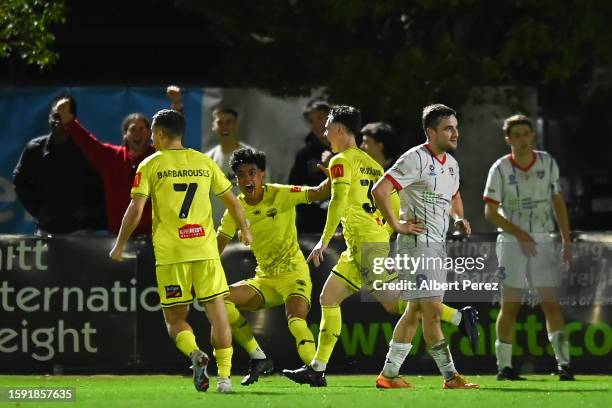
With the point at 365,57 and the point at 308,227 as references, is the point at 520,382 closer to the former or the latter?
the point at 308,227

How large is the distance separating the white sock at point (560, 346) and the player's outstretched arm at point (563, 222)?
0.64 meters

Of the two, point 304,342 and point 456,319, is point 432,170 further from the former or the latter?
point 304,342

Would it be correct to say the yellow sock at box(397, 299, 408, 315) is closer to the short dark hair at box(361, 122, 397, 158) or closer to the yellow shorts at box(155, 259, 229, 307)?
the short dark hair at box(361, 122, 397, 158)

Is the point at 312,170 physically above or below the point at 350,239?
above

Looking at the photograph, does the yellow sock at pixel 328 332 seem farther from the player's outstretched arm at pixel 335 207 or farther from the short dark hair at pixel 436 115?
the short dark hair at pixel 436 115

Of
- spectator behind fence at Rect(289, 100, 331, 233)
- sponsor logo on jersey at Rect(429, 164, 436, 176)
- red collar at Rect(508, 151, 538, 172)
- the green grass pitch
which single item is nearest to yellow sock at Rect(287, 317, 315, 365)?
the green grass pitch

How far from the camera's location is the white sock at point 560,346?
14594 millimetres

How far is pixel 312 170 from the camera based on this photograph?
1653 cm

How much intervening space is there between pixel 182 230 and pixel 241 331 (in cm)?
170

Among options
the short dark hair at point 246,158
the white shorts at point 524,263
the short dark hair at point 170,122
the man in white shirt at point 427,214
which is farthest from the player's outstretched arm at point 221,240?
the white shorts at point 524,263

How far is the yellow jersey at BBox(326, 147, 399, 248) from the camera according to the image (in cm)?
1347

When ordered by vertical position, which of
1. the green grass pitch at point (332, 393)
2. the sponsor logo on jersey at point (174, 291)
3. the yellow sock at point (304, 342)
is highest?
the sponsor logo on jersey at point (174, 291)

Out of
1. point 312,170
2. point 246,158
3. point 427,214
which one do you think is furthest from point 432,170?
point 312,170

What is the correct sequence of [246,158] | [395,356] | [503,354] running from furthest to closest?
[503,354], [246,158], [395,356]
